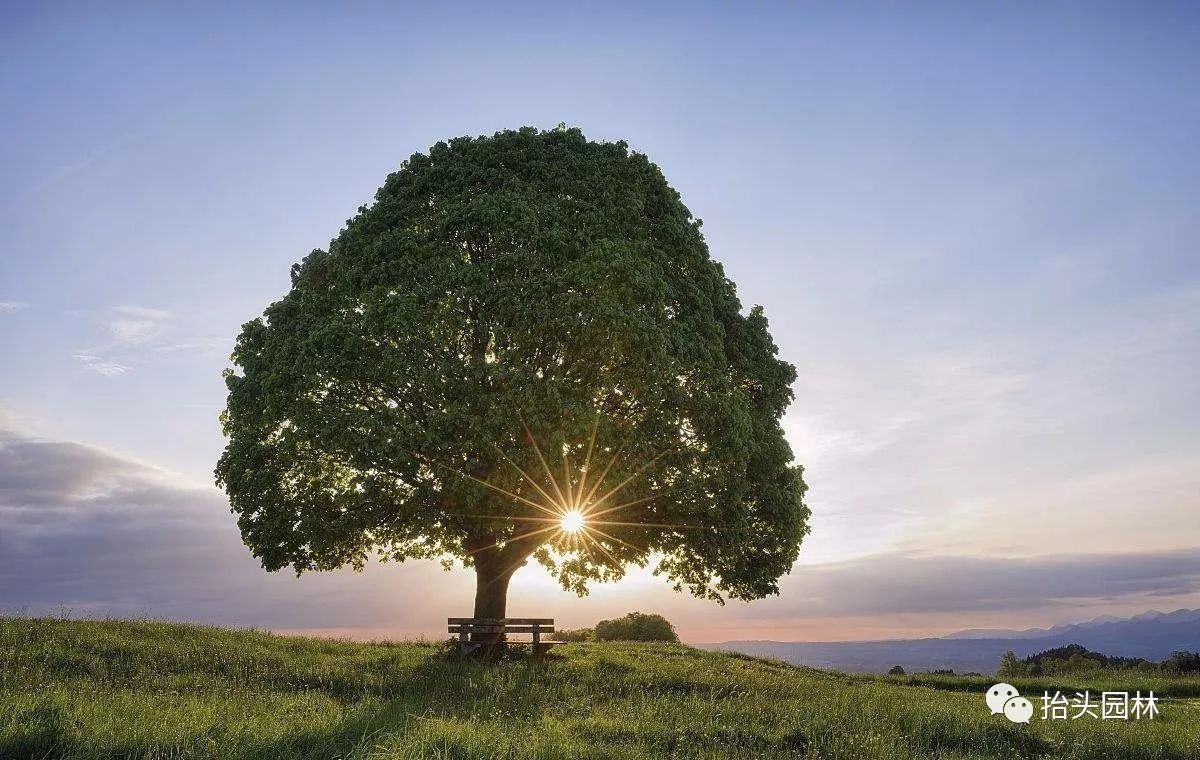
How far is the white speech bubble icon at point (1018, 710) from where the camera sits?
16.8 meters

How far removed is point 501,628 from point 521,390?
27.6ft

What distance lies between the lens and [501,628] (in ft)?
85.0

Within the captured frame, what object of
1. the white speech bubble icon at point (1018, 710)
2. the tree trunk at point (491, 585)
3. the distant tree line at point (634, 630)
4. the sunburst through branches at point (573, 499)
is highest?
the sunburst through branches at point (573, 499)

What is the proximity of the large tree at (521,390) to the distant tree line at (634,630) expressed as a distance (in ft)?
53.6

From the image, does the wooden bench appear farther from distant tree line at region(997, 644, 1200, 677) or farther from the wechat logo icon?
distant tree line at region(997, 644, 1200, 677)

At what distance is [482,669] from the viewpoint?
21922 millimetres

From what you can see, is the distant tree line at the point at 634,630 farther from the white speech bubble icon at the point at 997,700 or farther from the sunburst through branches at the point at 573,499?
the white speech bubble icon at the point at 997,700

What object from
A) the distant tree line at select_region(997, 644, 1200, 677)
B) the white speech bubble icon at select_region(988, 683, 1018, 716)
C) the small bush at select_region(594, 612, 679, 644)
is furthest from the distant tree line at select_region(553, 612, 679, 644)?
the white speech bubble icon at select_region(988, 683, 1018, 716)

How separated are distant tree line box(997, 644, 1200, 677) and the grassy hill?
31.0 ft

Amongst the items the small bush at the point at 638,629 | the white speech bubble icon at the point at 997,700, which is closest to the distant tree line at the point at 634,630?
the small bush at the point at 638,629

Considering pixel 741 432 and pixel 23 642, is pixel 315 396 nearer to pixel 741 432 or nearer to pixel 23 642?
pixel 23 642

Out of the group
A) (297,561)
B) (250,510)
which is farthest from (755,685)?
(250,510)

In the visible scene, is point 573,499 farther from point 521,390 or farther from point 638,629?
point 638,629

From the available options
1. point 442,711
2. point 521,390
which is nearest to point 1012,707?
point 442,711
